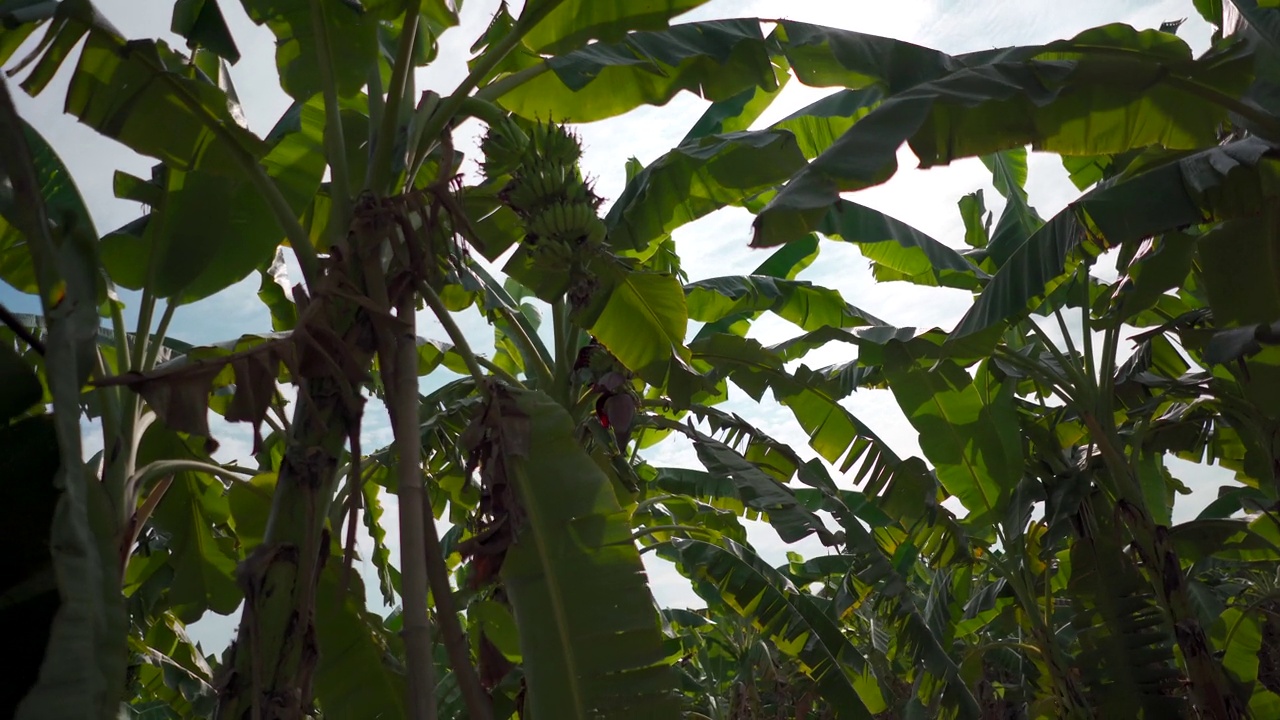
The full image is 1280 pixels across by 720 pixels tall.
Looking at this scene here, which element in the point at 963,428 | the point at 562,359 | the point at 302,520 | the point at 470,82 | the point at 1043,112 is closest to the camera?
the point at 302,520

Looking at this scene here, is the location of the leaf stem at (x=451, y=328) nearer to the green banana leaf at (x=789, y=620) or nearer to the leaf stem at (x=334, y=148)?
the leaf stem at (x=334, y=148)

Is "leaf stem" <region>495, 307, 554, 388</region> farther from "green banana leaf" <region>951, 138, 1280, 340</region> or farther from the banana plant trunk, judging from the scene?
"green banana leaf" <region>951, 138, 1280, 340</region>

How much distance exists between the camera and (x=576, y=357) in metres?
3.49

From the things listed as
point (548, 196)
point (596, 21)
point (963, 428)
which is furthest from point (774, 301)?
point (548, 196)

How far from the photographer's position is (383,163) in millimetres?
1850

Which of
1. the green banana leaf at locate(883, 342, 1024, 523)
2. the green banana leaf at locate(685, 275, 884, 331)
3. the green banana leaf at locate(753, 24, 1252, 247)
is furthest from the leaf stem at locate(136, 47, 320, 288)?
the green banana leaf at locate(883, 342, 1024, 523)

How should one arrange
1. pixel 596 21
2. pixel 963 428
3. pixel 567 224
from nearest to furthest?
pixel 567 224
pixel 596 21
pixel 963 428

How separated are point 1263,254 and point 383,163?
333cm

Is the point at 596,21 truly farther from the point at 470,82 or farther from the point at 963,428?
the point at 963,428

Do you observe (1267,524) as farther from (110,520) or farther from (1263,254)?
(110,520)

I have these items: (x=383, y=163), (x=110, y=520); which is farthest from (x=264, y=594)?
(x=383, y=163)

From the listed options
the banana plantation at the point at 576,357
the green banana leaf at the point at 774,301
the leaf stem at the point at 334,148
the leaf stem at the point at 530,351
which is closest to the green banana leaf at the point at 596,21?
the banana plantation at the point at 576,357

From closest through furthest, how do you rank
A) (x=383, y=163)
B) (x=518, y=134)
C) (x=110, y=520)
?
(x=110, y=520) < (x=383, y=163) < (x=518, y=134)

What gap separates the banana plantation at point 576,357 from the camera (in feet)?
4.71
